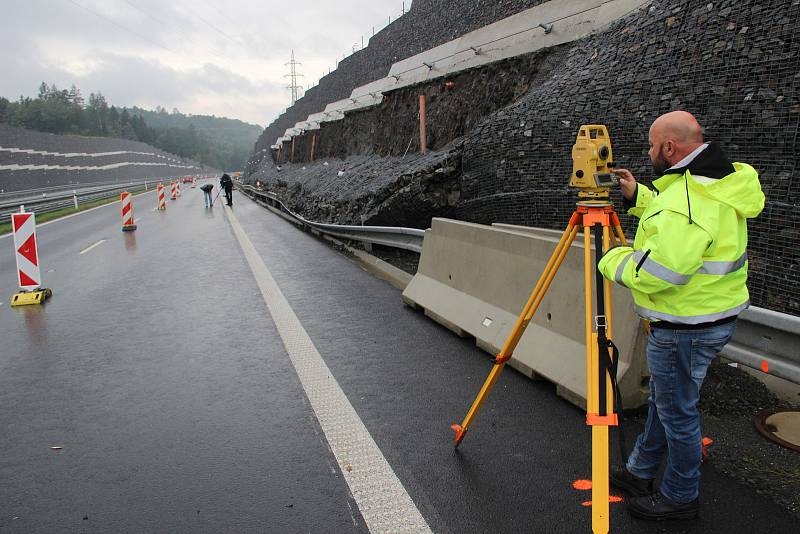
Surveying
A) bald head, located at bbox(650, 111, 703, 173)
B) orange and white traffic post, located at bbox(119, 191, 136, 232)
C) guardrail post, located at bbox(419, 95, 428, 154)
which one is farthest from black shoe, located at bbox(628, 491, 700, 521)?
orange and white traffic post, located at bbox(119, 191, 136, 232)

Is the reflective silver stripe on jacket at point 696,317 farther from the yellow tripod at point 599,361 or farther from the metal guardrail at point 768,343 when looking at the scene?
the metal guardrail at point 768,343

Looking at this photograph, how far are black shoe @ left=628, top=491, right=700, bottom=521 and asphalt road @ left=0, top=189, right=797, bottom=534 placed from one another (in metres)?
0.05

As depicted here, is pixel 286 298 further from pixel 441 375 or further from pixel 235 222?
pixel 235 222

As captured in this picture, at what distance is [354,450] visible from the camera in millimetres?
3996

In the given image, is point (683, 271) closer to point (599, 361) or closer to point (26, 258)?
point (599, 361)

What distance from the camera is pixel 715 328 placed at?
2980mm

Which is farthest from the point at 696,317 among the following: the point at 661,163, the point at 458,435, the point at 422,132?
the point at 422,132

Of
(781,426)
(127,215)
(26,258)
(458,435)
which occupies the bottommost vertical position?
(127,215)

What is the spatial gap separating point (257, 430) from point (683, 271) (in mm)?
2951

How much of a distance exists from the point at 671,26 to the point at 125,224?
1745 cm

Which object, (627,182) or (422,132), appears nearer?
(627,182)

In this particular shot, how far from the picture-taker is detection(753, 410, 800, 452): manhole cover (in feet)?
12.7

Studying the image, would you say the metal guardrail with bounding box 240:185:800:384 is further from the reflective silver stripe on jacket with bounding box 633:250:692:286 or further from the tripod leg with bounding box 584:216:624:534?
the reflective silver stripe on jacket with bounding box 633:250:692:286

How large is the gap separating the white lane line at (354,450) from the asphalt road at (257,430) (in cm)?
6
